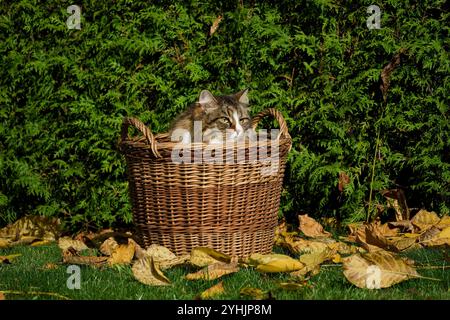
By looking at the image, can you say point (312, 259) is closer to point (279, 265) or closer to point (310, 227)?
point (279, 265)

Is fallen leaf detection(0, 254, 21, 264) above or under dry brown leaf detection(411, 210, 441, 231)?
under

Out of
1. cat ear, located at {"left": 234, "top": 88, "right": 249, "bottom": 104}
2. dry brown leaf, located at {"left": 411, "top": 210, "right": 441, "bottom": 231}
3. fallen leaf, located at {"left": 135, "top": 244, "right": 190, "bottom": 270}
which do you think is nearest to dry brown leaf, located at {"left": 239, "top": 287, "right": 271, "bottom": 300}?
fallen leaf, located at {"left": 135, "top": 244, "right": 190, "bottom": 270}

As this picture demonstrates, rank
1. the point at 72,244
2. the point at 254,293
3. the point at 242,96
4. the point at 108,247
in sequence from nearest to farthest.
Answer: the point at 254,293
the point at 108,247
the point at 242,96
the point at 72,244

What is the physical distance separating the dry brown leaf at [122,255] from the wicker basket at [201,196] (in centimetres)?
17

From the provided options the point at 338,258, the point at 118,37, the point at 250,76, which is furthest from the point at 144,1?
the point at 338,258

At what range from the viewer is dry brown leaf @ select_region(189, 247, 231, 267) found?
308 centimetres

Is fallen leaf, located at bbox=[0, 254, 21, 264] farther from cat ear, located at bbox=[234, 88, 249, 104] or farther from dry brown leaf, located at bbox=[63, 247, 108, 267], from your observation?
cat ear, located at bbox=[234, 88, 249, 104]

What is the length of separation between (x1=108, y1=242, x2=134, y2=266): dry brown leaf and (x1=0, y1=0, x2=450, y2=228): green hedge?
1066mm

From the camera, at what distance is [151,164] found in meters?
3.34

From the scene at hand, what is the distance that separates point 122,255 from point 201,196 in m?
0.58

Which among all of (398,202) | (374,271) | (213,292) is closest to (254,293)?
(213,292)

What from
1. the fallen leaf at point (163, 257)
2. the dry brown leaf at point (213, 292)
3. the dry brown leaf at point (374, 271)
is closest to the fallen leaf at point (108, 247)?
the fallen leaf at point (163, 257)

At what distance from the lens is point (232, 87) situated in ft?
14.8

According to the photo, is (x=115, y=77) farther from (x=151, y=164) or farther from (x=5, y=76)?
(x=151, y=164)
